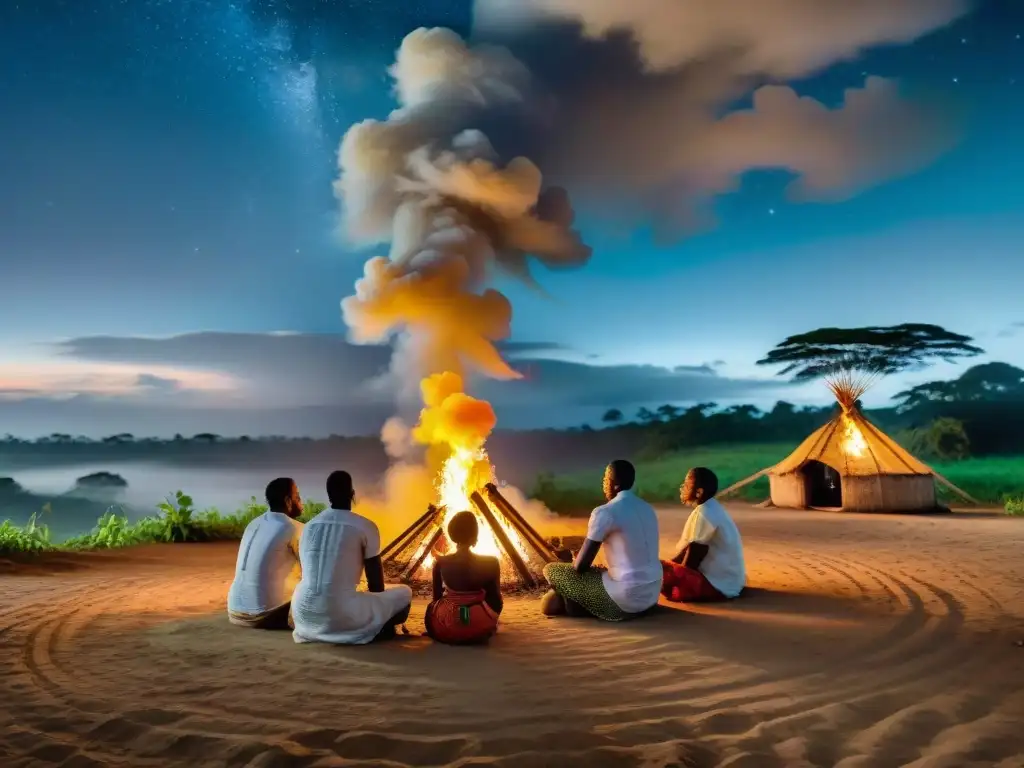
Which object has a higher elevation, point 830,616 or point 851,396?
point 851,396

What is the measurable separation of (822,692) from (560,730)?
1686 mm

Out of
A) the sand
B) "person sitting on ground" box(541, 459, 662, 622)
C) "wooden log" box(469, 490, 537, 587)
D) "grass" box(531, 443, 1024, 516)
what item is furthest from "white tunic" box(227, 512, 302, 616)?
"grass" box(531, 443, 1024, 516)

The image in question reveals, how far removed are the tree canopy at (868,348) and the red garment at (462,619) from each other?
20875 mm

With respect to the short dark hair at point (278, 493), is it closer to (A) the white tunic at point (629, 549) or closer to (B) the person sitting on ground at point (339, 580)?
(B) the person sitting on ground at point (339, 580)

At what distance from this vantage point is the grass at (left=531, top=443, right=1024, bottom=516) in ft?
74.5

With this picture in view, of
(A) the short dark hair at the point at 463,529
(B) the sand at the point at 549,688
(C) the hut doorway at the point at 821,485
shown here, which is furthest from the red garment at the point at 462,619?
(C) the hut doorway at the point at 821,485

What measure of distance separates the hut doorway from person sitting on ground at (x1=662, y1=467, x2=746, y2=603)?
14132 mm

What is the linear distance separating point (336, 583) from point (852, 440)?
18000 millimetres

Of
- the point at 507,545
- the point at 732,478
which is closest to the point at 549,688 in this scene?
the point at 507,545

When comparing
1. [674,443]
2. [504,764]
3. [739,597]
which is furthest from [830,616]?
[674,443]

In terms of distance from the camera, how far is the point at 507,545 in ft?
27.3

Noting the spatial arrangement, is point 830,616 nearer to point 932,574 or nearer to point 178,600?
point 932,574

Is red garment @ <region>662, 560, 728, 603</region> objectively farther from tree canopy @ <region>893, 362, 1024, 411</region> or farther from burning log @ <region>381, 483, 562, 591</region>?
tree canopy @ <region>893, 362, 1024, 411</region>

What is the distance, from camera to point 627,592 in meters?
6.18
